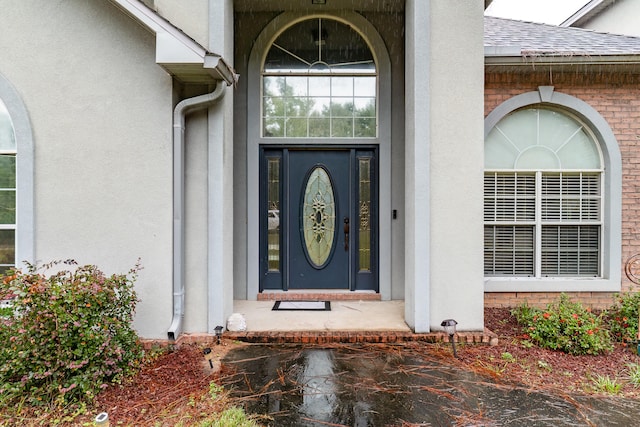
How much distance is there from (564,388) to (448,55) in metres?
3.51

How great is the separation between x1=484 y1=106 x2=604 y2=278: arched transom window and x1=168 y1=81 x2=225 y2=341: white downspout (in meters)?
3.98

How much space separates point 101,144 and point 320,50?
3.36 meters

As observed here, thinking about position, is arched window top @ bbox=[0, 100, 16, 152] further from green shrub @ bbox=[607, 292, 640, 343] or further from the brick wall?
green shrub @ bbox=[607, 292, 640, 343]

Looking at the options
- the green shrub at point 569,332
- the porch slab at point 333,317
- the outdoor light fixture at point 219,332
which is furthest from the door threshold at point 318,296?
the green shrub at point 569,332

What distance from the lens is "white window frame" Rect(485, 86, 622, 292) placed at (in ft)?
18.0

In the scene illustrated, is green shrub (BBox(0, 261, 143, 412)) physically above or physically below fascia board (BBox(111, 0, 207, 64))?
below

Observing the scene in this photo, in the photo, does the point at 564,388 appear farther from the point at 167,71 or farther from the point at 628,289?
the point at 167,71

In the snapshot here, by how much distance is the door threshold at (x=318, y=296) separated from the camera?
5789mm

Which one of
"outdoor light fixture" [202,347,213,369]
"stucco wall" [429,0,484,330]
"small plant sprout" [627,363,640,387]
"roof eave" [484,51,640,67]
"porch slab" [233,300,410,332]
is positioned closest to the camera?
"small plant sprout" [627,363,640,387]

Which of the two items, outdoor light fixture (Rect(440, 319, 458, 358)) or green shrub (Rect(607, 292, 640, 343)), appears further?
green shrub (Rect(607, 292, 640, 343))

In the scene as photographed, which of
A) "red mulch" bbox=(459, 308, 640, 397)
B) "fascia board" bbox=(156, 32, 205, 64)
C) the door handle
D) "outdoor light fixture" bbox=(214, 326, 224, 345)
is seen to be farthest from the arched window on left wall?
"red mulch" bbox=(459, 308, 640, 397)

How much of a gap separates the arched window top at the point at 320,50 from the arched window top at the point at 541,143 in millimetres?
2142

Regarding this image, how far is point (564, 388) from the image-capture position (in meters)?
3.43

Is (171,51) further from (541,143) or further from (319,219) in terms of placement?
(541,143)
